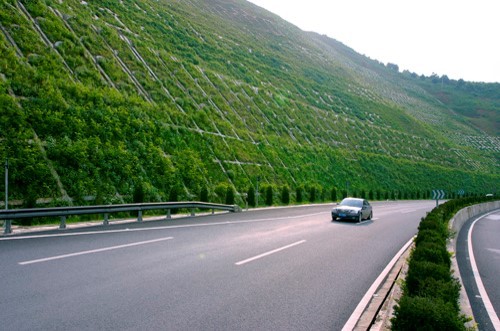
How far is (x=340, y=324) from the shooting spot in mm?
5906

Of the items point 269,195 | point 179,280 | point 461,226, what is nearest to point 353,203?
point 461,226

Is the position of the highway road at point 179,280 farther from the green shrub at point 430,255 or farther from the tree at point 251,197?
the tree at point 251,197

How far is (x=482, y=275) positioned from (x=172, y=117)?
83.8 feet

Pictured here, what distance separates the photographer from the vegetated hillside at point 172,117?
2070cm

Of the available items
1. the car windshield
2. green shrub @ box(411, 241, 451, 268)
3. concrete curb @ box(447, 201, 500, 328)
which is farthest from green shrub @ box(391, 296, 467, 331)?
the car windshield

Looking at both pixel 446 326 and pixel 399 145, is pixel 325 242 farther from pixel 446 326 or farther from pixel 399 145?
pixel 399 145

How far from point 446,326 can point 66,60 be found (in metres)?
28.4

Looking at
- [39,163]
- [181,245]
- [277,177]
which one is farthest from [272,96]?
[181,245]

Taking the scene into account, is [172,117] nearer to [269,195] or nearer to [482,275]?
[269,195]

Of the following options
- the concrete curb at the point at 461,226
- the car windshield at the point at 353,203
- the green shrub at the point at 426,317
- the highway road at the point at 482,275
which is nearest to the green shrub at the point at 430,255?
the concrete curb at the point at 461,226

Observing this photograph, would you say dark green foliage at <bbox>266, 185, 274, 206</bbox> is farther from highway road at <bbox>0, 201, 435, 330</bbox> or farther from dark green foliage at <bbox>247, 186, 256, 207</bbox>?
highway road at <bbox>0, 201, 435, 330</bbox>

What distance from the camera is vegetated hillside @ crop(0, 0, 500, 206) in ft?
67.9

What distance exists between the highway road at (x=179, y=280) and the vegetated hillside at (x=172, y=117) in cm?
672

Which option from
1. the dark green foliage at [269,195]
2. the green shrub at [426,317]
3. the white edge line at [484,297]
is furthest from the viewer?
the dark green foliage at [269,195]
